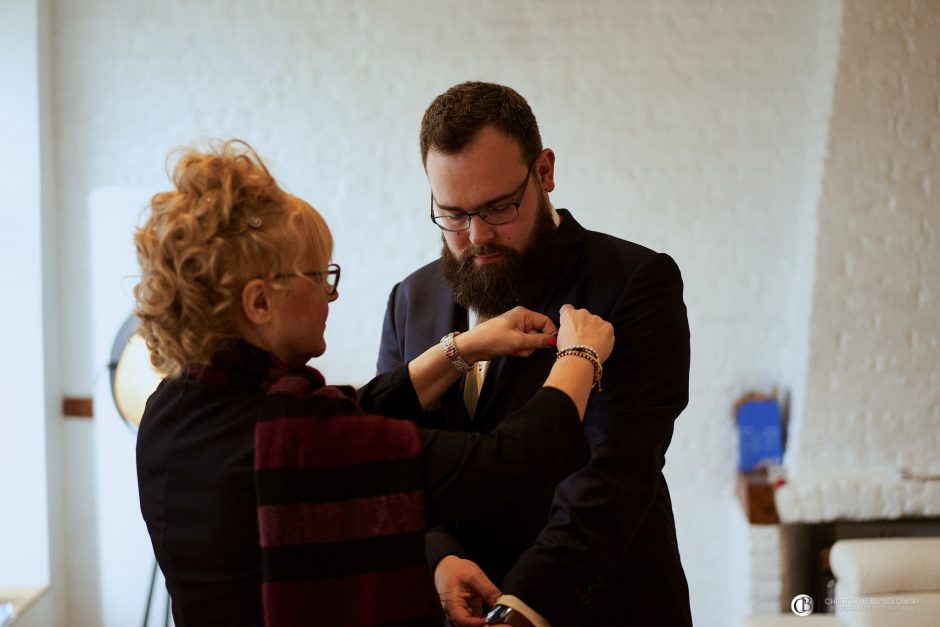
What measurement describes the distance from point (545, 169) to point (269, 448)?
3.08 feet

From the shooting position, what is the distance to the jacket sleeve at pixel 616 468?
165 cm

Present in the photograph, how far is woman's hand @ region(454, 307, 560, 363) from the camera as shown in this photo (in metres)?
1.65

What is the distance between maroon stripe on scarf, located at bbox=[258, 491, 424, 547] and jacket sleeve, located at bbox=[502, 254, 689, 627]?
0.44 meters

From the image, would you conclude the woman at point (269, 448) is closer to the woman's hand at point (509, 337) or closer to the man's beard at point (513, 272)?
the woman's hand at point (509, 337)

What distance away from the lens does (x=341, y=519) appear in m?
1.27

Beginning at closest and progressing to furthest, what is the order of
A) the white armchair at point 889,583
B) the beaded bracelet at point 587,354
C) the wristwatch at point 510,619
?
the beaded bracelet at point 587,354
the wristwatch at point 510,619
the white armchair at point 889,583

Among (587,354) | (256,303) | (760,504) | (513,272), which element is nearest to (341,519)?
(256,303)

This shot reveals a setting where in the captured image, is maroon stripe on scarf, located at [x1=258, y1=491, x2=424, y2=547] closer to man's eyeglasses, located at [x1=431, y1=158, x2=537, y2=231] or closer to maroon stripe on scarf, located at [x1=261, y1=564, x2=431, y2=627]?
maroon stripe on scarf, located at [x1=261, y1=564, x2=431, y2=627]

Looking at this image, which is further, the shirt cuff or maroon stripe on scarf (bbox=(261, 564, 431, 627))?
the shirt cuff

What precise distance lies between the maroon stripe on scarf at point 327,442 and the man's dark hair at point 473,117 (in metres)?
0.70

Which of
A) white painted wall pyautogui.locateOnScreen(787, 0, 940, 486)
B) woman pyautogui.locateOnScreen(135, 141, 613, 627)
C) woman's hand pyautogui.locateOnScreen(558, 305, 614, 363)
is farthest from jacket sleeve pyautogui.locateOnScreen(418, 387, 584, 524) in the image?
white painted wall pyautogui.locateOnScreen(787, 0, 940, 486)

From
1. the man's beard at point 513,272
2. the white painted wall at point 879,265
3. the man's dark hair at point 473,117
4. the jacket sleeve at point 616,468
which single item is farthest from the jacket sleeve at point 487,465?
the white painted wall at point 879,265

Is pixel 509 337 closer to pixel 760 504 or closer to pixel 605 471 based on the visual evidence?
pixel 605 471

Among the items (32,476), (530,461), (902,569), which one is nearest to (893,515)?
(902,569)
